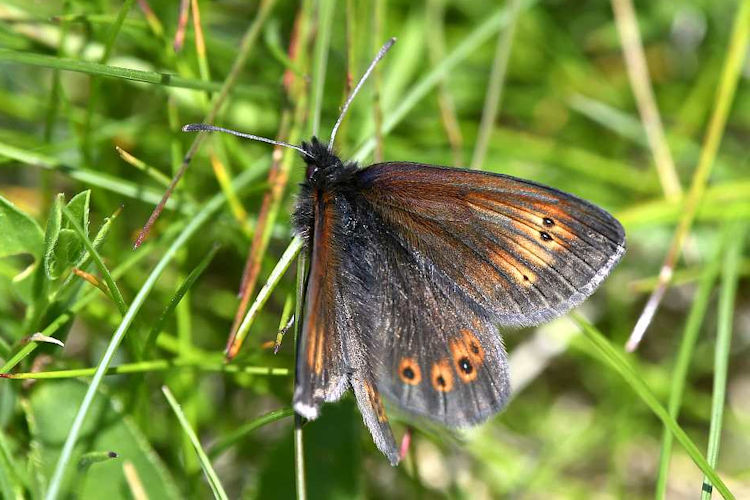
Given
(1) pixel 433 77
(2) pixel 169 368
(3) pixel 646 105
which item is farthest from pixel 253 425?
(3) pixel 646 105

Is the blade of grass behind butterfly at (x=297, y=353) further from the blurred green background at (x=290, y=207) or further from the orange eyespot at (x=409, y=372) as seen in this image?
the orange eyespot at (x=409, y=372)

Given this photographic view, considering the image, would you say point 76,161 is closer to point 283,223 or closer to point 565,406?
point 283,223

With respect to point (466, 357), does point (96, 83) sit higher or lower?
higher

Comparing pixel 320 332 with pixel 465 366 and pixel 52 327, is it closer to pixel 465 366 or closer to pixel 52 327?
pixel 465 366

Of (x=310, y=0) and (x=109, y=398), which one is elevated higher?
(x=310, y=0)

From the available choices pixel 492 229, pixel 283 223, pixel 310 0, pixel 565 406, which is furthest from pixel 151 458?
pixel 565 406

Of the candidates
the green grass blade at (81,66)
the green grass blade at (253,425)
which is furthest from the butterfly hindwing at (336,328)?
the green grass blade at (81,66)

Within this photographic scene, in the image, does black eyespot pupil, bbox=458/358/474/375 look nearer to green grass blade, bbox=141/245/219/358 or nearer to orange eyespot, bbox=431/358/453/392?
orange eyespot, bbox=431/358/453/392
